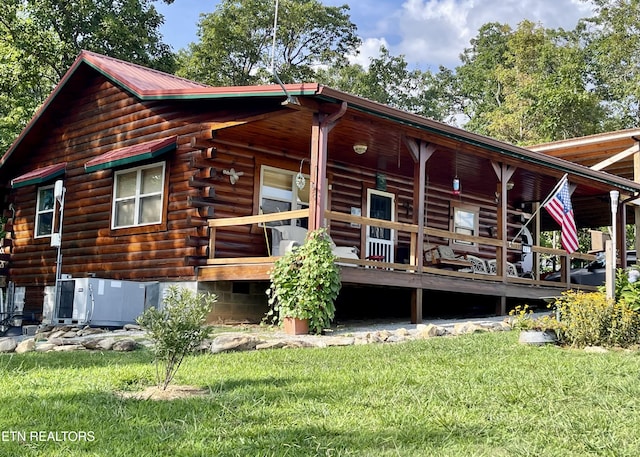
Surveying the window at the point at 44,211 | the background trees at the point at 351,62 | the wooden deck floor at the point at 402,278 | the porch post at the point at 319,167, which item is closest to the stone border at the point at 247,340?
the wooden deck floor at the point at 402,278

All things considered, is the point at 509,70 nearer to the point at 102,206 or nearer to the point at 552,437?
the point at 102,206

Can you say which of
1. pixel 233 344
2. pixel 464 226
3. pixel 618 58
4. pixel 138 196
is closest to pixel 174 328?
pixel 233 344

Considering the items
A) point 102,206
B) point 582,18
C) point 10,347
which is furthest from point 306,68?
point 10,347

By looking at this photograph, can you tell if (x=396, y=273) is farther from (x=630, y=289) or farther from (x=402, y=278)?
(x=630, y=289)

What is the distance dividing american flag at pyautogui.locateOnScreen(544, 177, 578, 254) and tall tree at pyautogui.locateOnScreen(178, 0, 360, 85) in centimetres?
2237

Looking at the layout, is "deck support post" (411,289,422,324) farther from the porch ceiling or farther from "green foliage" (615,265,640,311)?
"green foliage" (615,265,640,311)

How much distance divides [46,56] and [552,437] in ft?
70.2

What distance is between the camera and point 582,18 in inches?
1538

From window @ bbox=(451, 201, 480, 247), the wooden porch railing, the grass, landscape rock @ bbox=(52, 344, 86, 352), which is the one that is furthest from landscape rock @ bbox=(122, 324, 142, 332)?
window @ bbox=(451, 201, 480, 247)

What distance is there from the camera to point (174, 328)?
17.0 ft

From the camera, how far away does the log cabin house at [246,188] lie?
11180mm

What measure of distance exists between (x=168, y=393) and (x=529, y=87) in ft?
102

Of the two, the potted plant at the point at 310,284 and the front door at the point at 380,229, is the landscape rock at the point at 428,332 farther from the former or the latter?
the front door at the point at 380,229

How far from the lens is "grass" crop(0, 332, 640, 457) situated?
147 inches
